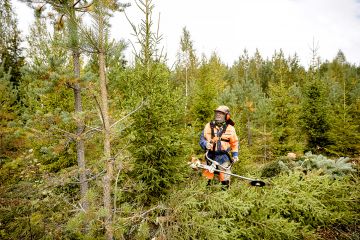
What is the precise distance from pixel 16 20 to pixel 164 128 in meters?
27.4

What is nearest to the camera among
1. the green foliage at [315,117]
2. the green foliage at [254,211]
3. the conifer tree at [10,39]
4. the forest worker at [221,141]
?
the green foliage at [254,211]

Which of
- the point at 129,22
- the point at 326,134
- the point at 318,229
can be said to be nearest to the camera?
the point at 129,22

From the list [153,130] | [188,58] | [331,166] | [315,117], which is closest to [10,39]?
[188,58]

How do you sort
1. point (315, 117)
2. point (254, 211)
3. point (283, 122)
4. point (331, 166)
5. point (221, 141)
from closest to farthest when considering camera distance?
point (254, 211), point (221, 141), point (331, 166), point (283, 122), point (315, 117)

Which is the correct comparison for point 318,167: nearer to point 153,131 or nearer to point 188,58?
point 153,131

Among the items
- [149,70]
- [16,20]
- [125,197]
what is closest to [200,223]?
[125,197]

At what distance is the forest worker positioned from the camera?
6758mm

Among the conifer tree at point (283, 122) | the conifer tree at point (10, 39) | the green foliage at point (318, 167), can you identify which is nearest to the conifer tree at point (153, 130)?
the green foliage at point (318, 167)

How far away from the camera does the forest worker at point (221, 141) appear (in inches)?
266

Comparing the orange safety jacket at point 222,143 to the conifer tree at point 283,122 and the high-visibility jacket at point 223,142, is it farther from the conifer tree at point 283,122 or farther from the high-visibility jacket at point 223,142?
the conifer tree at point 283,122

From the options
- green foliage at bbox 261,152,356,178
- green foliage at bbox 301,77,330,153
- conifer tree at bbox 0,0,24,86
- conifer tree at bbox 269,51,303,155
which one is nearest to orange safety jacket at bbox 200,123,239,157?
green foliage at bbox 261,152,356,178

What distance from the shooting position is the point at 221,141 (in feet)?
22.5

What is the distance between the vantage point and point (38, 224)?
18.4ft

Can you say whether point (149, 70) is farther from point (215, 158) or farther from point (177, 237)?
point (177, 237)
